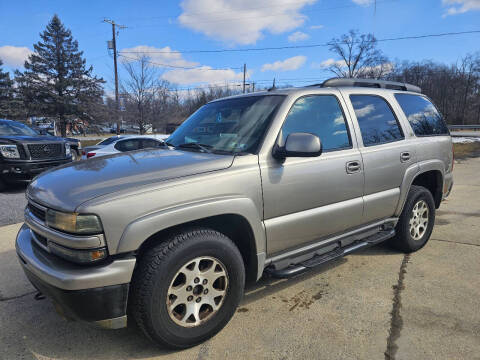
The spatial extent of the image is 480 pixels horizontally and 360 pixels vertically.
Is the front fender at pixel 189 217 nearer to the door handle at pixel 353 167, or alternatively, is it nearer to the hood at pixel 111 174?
the hood at pixel 111 174

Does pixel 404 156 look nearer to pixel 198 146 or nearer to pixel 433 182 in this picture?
pixel 433 182

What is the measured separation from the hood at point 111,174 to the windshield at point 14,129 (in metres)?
7.24

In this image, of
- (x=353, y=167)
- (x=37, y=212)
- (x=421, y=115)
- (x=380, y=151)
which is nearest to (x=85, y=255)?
(x=37, y=212)

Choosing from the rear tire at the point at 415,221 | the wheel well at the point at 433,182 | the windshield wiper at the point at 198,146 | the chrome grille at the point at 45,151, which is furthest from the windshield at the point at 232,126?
the chrome grille at the point at 45,151

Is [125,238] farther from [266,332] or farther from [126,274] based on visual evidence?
[266,332]

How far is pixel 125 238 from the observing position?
77.9 inches

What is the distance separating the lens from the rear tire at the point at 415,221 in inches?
151

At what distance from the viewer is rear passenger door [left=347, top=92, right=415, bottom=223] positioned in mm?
3311

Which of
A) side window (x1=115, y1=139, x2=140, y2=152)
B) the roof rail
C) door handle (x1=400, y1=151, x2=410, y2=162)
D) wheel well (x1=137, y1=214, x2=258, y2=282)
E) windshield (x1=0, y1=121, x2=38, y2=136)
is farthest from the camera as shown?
side window (x1=115, y1=139, x2=140, y2=152)

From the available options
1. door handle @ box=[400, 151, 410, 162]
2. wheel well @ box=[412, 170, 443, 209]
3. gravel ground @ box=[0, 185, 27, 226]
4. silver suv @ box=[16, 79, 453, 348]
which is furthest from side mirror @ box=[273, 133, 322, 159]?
gravel ground @ box=[0, 185, 27, 226]

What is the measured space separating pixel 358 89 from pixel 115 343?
3.21 metres

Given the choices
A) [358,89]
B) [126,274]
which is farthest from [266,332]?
[358,89]

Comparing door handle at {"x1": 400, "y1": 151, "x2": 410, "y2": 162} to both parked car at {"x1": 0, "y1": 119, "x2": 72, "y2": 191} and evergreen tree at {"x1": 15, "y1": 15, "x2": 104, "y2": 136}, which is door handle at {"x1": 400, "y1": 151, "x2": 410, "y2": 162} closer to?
parked car at {"x1": 0, "y1": 119, "x2": 72, "y2": 191}

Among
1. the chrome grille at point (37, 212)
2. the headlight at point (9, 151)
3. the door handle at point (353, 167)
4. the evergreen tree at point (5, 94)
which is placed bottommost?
the chrome grille at point (37, 212)
